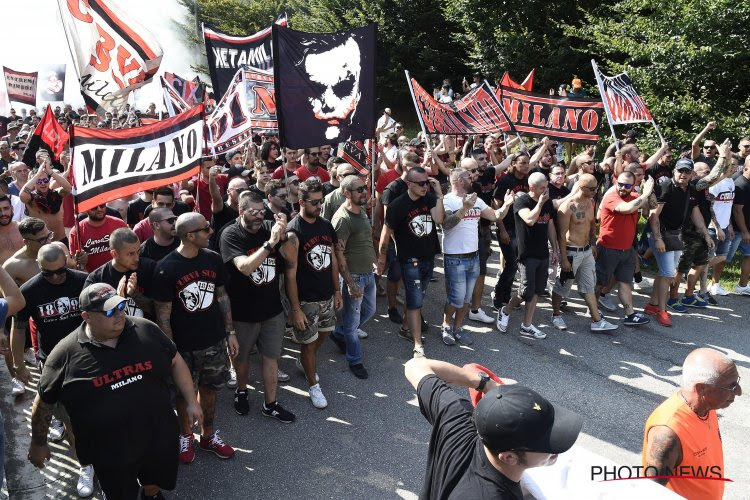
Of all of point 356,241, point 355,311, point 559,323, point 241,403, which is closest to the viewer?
point 241,403

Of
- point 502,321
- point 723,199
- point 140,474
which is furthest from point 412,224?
point 723,199

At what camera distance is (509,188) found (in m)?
7.80

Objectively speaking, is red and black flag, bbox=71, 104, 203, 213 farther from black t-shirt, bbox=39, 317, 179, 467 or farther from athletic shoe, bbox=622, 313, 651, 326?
athletic shoe, bbox=622, 313, 651, 326

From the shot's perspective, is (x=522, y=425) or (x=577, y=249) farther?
(x=577, y=249)

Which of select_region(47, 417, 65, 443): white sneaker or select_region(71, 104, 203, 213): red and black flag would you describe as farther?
select_region(47, 417, 65, 443): white sneaker

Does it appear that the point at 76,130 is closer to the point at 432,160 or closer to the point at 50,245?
the point at 50,245

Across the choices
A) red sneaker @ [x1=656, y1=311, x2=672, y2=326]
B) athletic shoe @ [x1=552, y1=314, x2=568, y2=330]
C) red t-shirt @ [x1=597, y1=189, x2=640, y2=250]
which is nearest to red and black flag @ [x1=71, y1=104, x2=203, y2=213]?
athletic shoe @ [x1=552, y1=314, x2=568, y2=330]

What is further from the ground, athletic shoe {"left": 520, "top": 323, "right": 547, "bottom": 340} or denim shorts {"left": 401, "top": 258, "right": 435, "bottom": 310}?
denim shorts {"left": 401, "top": 258, "right": 435, "bottom": 310}

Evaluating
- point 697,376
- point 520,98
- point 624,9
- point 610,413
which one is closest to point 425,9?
point 624,9

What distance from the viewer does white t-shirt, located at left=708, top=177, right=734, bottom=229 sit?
8141 millimetres

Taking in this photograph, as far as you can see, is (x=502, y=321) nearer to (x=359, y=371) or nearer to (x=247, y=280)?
(x=359, y=371)

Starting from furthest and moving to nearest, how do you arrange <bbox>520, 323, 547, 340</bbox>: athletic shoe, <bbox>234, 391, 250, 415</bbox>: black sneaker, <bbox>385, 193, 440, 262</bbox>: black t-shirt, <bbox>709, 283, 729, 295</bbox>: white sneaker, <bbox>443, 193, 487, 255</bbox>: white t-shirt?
<bbox>709, 283, 729, 295</bbox>: white sneaker
<bbox>520, 323, 547, 340</bbox>: athletic shoe
<bbox>443, 193, 487, 255</bbox>: white t-shirt
<bbox>385, 193, 440, 262</bbox>: black t-shirt
<bbox>234, 391, 250, 415</bbox>: black sneaker

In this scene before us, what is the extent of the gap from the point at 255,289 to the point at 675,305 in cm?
579

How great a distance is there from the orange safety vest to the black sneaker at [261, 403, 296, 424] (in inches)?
122
